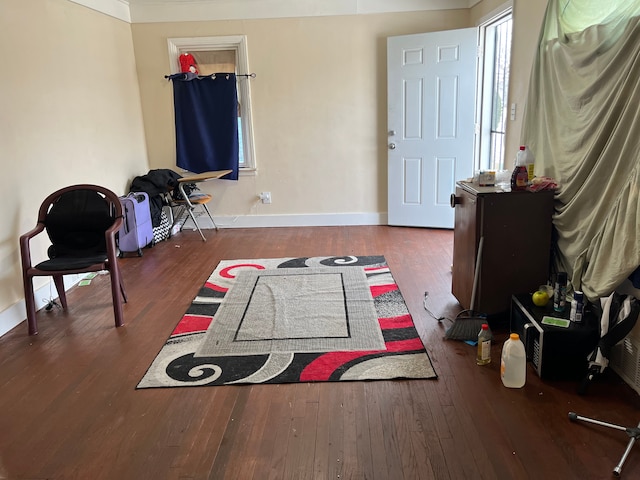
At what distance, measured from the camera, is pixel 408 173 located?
5.04 metres

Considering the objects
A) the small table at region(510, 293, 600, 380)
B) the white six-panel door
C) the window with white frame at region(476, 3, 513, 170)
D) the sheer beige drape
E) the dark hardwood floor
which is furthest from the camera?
the white six-panel door

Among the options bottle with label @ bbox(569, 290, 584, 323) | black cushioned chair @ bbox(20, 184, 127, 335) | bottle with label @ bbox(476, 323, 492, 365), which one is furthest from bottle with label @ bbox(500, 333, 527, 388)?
black cushioned chair @ bbox(20, 184, 127, 335)

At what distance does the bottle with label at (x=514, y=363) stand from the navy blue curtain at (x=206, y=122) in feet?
12.4

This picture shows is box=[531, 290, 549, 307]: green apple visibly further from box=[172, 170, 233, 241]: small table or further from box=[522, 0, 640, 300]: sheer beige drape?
box=[172, 170, 233, 241]: small table

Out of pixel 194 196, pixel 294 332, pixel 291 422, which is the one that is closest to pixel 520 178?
pixel 294 332

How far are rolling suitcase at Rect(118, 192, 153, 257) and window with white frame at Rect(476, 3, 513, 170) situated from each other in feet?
10.8

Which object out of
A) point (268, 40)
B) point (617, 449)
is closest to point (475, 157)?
point (268, 40)

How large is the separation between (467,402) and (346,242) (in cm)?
271

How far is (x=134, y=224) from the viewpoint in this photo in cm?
432

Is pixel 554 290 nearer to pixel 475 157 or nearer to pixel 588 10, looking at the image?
pixel 588 10

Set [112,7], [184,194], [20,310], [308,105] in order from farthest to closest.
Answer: [308,105] → [184,194] → [112,7] → [20,310]

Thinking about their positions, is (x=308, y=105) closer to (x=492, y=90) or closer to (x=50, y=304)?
(x=492, y=90)

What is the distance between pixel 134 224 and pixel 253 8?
8.20ft

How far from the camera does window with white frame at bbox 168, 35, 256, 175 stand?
499 centimetres
